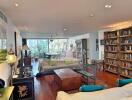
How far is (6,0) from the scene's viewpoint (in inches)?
108

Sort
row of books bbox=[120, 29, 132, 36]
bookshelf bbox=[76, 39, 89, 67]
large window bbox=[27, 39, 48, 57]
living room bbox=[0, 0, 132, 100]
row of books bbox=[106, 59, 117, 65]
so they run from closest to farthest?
1. living room bbox=[0, 0, 132, 100]
2. row of books bbox=[120, 29, 132, 36]
3. row of books bbox=[106, 59, 117, 65]
4. bookshelf bbox=[76, 39, 89, 67]
5. large window bbox=[27, 39, 48, 57]

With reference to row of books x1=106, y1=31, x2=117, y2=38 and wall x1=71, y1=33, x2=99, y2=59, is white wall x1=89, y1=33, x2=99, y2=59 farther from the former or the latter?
row of books x1=106, y1=31, x2=117, y2=38

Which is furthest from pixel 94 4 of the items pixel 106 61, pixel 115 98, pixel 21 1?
pixel 106 61

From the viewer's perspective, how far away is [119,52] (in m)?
6.39

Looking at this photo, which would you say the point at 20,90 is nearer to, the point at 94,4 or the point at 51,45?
the point at 94,4

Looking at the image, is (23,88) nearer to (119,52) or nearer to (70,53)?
(119,52)

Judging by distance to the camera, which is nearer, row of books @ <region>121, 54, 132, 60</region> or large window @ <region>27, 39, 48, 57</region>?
row of books @ <region>121, 54, 132, 60</region>

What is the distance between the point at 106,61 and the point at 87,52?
2784 millimetres

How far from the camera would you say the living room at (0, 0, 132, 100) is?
2.70 metres

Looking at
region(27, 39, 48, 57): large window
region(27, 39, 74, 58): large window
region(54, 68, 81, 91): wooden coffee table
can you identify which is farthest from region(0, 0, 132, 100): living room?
region(27, 39, 48, 57): large window

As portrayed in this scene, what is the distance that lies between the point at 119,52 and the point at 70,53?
7.29 metres

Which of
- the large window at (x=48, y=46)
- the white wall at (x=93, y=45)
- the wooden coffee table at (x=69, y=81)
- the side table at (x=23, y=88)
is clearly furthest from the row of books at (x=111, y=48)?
the large window at (x=48, y=46)

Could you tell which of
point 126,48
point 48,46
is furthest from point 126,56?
point 48,46

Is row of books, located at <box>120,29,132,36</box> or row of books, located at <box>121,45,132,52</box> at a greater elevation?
row of books, located at <box>120,29,132,36</box>
